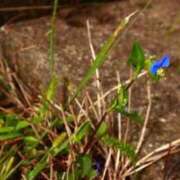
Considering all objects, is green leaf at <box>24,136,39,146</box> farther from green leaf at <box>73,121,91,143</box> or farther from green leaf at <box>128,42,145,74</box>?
green leaf at <box>128,42,145,74</box>

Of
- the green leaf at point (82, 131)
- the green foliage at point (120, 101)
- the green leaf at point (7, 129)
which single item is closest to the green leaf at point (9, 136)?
the green leaf at point (7, 129)

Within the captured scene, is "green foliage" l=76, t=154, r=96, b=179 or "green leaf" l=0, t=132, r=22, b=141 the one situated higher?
"green leaf" l=0, t=132, r=22, b=141

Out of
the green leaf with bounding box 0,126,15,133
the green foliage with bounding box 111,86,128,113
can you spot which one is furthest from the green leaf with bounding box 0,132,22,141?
the green foliage with bounding box 111,86,128,113

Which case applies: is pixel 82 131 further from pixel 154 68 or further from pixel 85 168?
pixel 154 68

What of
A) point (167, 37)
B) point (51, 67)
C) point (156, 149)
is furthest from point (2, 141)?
point (167, 37)

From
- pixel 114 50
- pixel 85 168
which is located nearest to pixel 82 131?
pixel 85 168

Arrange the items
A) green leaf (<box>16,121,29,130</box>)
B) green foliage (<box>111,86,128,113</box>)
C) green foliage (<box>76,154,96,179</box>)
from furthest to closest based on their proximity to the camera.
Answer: green leaf (<box>16,121,29,130</box>), green foliage (<box>76,154,96,179</box>), green foliage (<box>111,86,128,113</box>)
